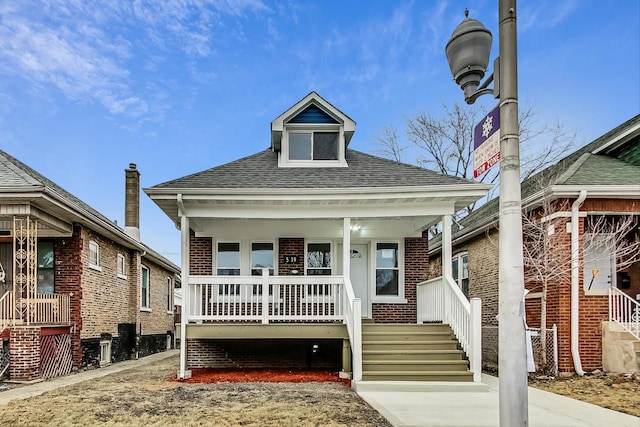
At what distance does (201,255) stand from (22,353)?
4043mm

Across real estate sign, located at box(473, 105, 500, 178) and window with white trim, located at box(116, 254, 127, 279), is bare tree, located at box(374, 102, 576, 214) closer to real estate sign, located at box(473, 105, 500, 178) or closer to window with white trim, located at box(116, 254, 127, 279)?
window with white trim, located at box(116, 254, 127, 279)

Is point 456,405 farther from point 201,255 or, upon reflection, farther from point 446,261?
point 201,255

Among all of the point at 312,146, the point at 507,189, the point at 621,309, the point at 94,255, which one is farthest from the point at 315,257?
the point at 507,189

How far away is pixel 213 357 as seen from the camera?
11344mm

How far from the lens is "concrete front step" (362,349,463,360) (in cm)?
909

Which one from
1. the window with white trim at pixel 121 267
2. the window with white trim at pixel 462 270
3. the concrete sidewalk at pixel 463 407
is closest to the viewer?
the concrete sidewalk at pixel 463 407

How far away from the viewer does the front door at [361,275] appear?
39.6 feet

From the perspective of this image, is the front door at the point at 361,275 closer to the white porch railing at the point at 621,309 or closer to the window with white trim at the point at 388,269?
the window with white trim at the point at 388,269

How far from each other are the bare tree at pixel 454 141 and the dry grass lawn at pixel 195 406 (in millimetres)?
17950

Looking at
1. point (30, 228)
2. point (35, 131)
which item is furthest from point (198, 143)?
Answer: point (30, 228)

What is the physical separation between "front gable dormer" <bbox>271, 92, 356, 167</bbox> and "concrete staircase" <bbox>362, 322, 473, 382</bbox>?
4.19 metres

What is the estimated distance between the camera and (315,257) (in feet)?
39.4

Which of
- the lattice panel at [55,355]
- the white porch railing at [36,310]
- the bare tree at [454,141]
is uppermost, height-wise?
the bare tree at [454,141]

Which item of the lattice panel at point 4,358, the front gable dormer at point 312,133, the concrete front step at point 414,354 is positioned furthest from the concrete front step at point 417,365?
the lattice panel at point 4,358
